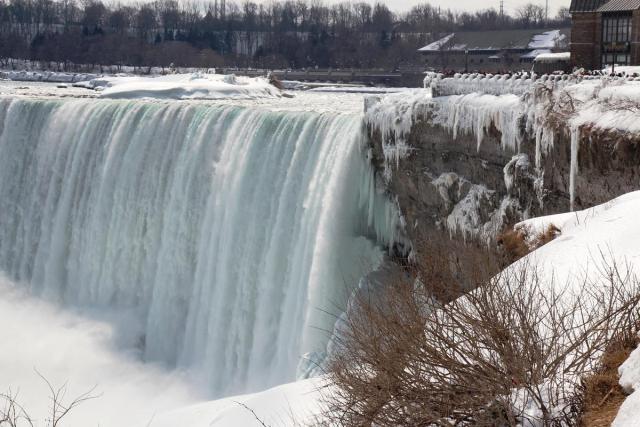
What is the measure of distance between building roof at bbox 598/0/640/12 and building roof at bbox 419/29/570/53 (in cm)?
4104

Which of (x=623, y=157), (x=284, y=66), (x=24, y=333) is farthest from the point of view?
(x=284, y=66)

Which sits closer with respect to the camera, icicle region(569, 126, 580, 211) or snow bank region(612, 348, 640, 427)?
snow bank region(612, 348, 640, 427)

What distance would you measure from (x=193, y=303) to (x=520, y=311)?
15.4 m

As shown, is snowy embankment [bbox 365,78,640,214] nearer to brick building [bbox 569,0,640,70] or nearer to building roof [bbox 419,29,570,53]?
brick building [bbox 569,0,640,70]

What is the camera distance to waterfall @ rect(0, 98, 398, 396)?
64.2 ft

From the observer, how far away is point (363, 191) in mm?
20109

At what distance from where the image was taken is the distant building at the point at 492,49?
222ft

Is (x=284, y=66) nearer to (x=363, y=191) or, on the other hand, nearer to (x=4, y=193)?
(x=4, y=193)

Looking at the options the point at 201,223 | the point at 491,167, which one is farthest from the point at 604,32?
the point at 201,223

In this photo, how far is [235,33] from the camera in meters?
106

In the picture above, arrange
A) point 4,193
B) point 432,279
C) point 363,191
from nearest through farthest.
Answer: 1. point 432,279
2. point 363,191
3. point 4,193

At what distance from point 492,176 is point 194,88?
25245 millimetres

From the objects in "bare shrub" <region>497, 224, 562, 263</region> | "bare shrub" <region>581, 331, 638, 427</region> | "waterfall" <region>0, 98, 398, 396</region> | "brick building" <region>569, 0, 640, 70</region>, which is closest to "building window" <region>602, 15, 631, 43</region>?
"brick building" <region>569, 0, 640, 70</region>

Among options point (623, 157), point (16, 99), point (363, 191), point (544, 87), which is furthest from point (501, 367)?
point (16, 99)
